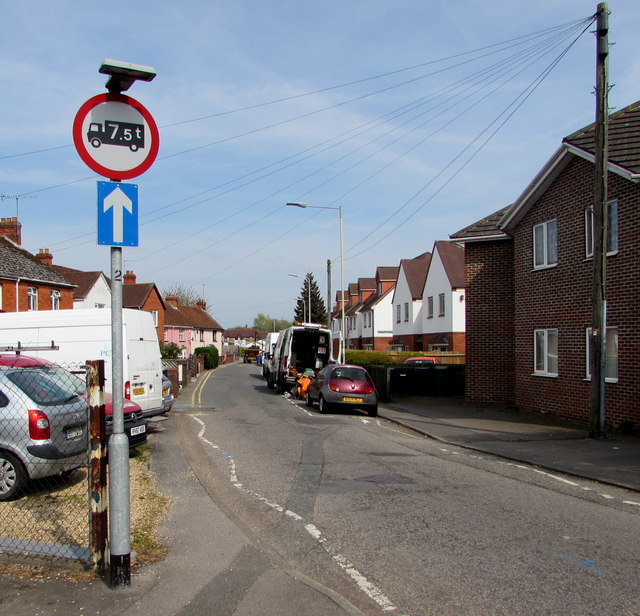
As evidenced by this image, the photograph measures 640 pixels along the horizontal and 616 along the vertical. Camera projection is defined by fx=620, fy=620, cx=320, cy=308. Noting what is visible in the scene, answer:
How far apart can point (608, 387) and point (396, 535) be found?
10.1 meters

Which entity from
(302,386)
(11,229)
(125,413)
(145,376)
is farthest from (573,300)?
(11,229)

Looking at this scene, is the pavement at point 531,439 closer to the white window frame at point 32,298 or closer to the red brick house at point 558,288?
the red brick house at point 558,288

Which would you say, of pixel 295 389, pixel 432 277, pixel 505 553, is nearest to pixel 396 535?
pixel 505 553

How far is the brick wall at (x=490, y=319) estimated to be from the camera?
2041cm

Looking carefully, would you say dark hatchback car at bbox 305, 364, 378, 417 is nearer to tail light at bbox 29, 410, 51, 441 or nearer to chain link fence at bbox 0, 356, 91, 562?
chain link fence at bbox 0, 356, 91, 562

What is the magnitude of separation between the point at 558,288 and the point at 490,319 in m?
4.13

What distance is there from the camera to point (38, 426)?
712cm

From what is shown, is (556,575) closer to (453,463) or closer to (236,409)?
(453,463)

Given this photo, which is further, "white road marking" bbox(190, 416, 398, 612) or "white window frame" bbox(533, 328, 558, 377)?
"white window frame" bbox(533, 328, 558, 377)

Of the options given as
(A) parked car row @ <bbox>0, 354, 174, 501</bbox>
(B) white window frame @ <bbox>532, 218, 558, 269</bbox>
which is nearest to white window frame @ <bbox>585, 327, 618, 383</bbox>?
(B) white window frame @ <bbox>532, 218, 558, 269</bbox>

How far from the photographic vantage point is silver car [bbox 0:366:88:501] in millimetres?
7078

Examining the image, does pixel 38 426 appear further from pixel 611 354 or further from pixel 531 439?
pixel 611 354

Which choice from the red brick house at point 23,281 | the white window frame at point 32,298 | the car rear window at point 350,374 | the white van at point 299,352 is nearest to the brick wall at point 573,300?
the car rear window at point 350,374

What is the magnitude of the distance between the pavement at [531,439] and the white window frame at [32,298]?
2252cm
